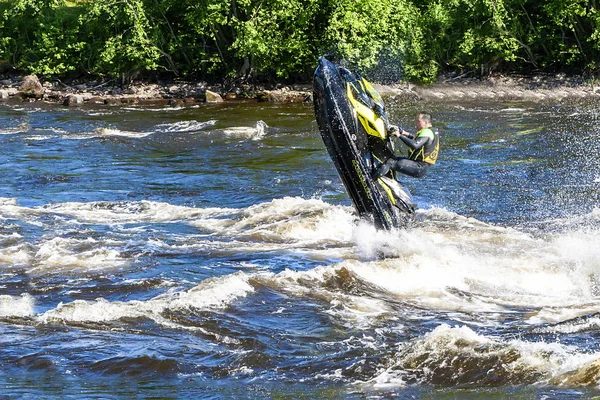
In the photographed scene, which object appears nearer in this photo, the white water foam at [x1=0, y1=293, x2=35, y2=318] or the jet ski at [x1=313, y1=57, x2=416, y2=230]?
the white water foam at [x1=0, y1=293, x2=35, y2=318]

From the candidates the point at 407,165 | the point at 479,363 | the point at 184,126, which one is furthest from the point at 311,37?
the point at 479,363

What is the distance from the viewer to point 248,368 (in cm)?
836

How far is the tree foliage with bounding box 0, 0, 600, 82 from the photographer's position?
36.4 metres

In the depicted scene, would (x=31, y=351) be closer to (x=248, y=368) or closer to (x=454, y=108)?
(x=248, y=368)

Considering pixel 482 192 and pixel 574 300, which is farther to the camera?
pixel 482 192

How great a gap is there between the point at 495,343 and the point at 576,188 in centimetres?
1000

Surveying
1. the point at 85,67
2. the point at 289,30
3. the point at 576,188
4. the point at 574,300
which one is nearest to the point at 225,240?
the point at 574,300

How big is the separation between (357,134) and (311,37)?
26.8 m

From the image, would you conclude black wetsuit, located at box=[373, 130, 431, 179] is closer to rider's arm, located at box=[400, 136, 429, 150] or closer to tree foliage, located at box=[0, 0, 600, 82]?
rider's arm, located at box=[400, 136, 429, 150]

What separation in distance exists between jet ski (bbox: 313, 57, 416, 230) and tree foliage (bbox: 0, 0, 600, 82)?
23021 millimetres

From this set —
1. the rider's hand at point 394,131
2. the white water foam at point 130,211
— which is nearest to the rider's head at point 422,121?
the rider's hand at point 394,131

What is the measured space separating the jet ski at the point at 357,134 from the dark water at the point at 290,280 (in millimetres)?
474

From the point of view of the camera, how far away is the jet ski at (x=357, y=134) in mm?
11711

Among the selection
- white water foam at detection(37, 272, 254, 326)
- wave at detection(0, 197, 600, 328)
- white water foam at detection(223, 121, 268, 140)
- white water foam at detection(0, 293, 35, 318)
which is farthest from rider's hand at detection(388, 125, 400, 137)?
white water foam at detection(223, 121, 268, 140)
